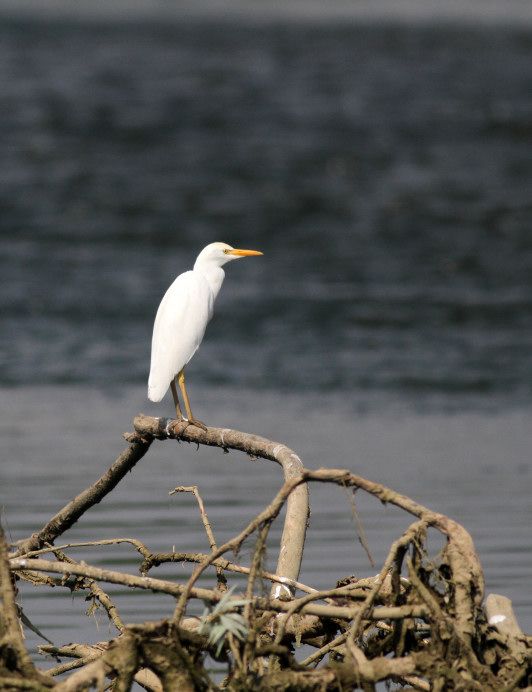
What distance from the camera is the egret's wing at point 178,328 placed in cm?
688

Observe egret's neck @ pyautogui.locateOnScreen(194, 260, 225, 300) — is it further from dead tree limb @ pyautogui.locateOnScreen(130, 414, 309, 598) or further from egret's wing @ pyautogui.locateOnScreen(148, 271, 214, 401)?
dead tree limb @ pyautogui.locateOnScreen(130, 414, 309, 598)

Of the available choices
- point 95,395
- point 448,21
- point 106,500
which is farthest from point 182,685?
point 448,21

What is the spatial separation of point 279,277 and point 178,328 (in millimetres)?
11144

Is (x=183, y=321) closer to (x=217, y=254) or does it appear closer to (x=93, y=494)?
(x=217, y=254)

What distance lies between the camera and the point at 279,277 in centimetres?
1814

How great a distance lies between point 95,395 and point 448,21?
3623 cm

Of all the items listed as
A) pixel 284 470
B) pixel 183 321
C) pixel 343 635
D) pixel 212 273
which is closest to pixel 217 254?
pixel 212 273

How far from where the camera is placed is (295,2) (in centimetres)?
5578

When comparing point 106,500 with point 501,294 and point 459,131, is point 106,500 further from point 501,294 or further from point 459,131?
point 459,131

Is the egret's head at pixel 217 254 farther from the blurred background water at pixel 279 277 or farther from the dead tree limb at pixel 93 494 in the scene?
the dead tree limb at pixel 93 494

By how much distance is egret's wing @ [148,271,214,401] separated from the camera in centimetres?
688

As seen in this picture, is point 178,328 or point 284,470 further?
point 178,328

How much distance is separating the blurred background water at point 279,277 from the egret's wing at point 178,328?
3.58 feet

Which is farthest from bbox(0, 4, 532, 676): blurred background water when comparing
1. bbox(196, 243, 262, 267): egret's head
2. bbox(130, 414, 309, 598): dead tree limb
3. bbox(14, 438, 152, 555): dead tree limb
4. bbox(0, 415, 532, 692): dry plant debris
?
bbox(0, 415, 532, 692): dry plant debris
